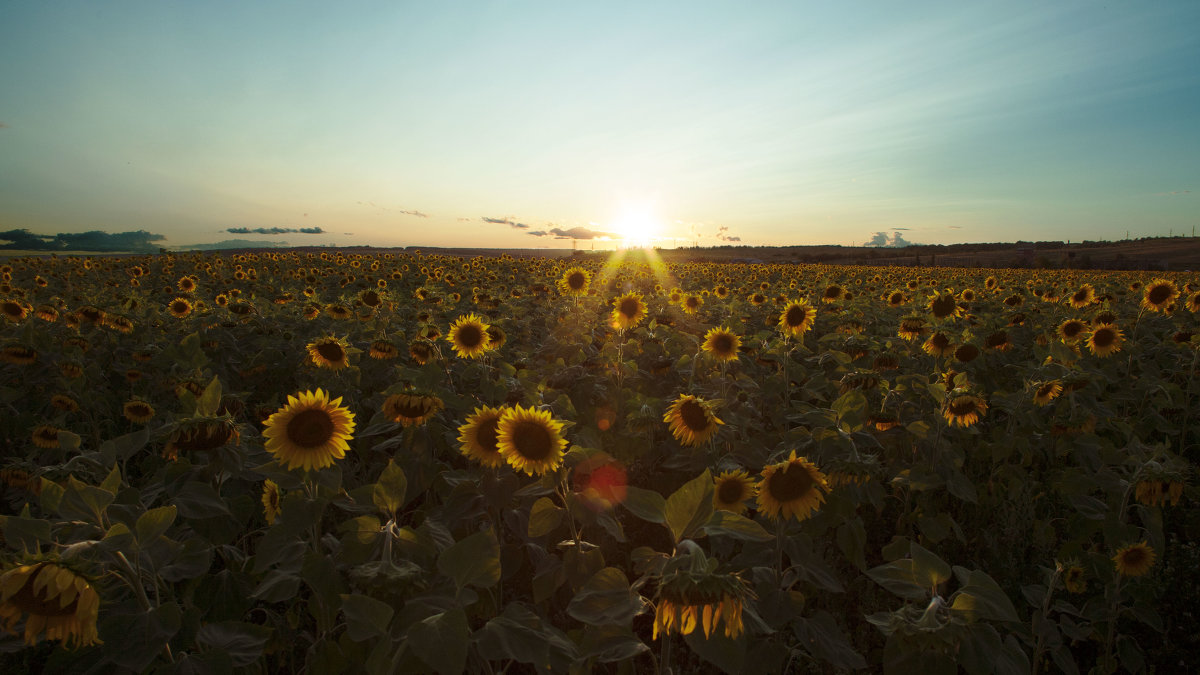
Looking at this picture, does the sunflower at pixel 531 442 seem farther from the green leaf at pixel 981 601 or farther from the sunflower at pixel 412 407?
the green leaf at pixel 981 601

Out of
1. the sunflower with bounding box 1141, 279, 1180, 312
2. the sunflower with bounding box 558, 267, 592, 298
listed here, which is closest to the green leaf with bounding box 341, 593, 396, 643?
the sunflower with bounding box 558, 267, 592, 298

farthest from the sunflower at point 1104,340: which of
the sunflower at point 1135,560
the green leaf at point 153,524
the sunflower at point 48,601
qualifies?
the sunflower at point 48,601

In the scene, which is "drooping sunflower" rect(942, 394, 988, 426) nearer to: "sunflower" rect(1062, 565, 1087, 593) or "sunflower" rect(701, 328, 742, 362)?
"sunflower" rect(1062, 565, 1087, 593)

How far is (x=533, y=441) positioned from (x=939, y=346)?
16.2 ft

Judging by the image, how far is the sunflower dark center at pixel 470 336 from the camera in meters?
4.88

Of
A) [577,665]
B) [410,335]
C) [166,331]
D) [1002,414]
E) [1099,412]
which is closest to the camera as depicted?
[577,665]

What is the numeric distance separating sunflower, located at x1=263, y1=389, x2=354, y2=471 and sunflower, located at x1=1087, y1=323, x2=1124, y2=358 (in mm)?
7461

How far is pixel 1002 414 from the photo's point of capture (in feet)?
18.6

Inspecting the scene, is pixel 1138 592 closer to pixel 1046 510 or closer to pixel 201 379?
pixel 1046 510

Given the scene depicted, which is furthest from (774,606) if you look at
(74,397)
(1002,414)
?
(74,397)

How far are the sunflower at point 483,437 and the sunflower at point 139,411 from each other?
10.5 ft

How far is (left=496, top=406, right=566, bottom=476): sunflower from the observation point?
2.21 m

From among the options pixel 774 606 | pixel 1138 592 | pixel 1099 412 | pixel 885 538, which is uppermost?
pixel 1099 412

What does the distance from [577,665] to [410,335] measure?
5340 millimetres
